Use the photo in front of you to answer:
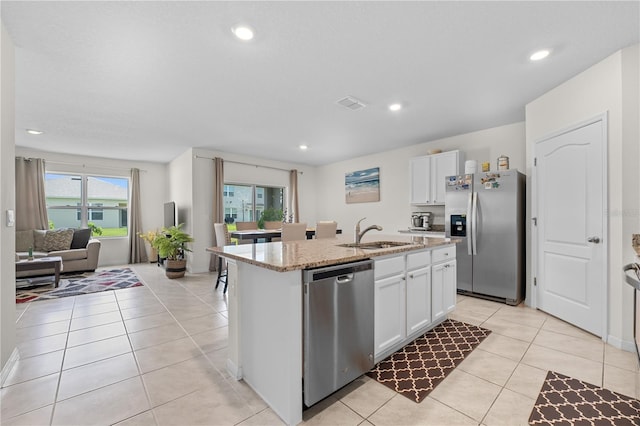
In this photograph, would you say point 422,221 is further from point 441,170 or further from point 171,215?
point 171,215

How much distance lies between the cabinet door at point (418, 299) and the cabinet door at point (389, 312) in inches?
4.2

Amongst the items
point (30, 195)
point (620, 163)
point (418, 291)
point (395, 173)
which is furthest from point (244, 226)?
point (620, 163)

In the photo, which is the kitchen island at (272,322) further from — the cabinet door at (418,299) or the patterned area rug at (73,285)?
the patterned area rug at (73,285)

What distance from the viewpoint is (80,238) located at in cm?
576

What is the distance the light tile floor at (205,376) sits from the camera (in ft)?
5.22

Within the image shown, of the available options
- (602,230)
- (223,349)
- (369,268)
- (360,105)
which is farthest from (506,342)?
(360,105)

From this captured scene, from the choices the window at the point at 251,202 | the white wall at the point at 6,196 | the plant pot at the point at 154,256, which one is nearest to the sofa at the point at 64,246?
the plant pot at the point at 154,256

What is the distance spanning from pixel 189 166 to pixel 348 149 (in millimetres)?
3343

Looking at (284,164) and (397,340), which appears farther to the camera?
(284,164)

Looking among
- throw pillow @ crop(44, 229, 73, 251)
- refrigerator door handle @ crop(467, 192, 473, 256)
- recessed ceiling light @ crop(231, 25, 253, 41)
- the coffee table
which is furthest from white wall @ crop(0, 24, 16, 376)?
refrigerator door handle @ crop(467, 192, 473, 256)

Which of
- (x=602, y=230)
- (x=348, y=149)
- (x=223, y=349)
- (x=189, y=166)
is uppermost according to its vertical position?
(x=348, y=149)

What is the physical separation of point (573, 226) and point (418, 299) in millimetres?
1885

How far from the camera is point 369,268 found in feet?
6.26

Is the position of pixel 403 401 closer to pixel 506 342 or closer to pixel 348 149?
pixel 506 342
